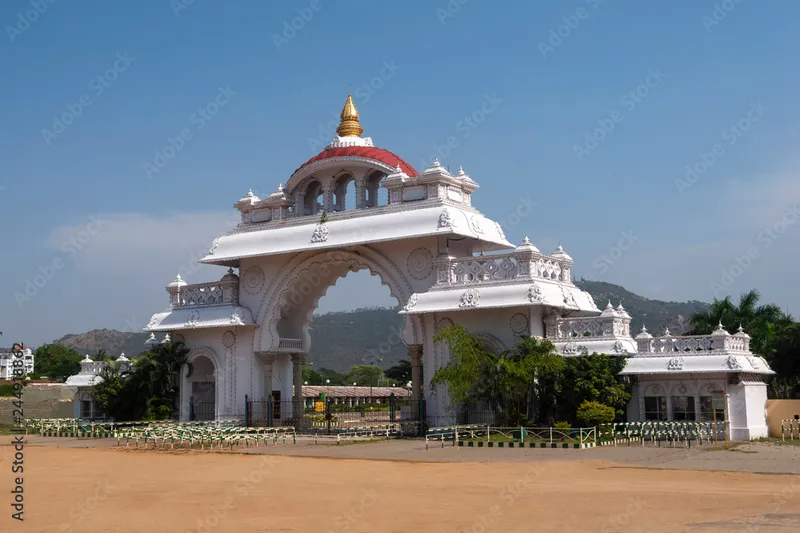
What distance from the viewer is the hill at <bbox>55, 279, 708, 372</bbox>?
136 m

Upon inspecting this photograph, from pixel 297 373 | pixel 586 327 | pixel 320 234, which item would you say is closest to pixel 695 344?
pixel 586 327

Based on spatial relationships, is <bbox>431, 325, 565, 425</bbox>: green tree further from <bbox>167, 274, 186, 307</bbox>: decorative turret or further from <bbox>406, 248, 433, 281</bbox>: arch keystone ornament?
<bbox>167, 274, 186, 307</bbox>: decorative turret

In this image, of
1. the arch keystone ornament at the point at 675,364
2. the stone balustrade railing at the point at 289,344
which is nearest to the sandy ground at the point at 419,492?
the arch keystone ornament at the point at 675,364

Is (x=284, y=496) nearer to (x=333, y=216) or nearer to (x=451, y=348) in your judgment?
Result: (x=451, y=348)

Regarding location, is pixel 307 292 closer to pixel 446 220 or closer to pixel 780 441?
pixel 446 220

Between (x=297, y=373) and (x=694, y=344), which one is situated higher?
(x=694, y=344)

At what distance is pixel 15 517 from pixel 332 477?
525 centimetres

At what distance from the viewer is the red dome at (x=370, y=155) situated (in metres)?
25.8

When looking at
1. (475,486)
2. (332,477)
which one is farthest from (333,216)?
(475,486)

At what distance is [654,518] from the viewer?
10.4 m

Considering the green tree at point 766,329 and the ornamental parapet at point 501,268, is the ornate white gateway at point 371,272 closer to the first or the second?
the ornamental parapet at point 501,268

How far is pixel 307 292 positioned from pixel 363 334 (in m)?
136

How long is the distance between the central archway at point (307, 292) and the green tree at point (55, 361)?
Answer: 129 ft

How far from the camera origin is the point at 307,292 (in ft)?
92.5
